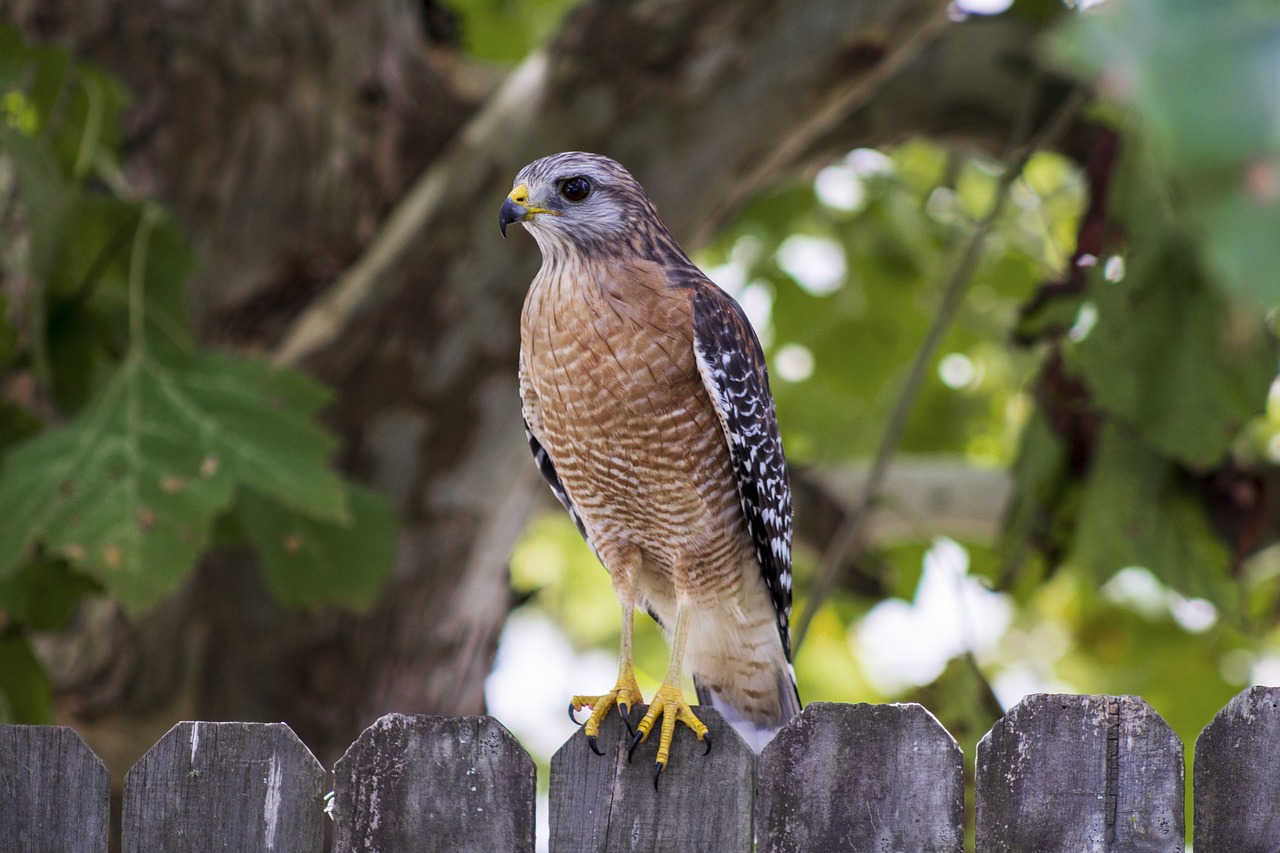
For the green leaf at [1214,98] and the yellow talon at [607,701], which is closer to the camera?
the green leaf at [1214,98]

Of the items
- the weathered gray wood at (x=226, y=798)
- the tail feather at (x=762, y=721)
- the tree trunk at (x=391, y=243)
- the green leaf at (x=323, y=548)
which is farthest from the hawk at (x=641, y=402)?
the tree trunk at (x=391, y=243)

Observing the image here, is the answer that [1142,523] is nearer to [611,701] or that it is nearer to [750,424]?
[750,424]

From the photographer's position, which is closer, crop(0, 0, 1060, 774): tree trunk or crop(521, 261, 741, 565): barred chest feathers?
crop(521, 261, 741, 565): barred chest feathers

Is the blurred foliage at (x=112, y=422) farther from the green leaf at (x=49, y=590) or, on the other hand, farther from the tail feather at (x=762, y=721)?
the tail feather at (x=762, y=721)

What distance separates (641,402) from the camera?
101 inches

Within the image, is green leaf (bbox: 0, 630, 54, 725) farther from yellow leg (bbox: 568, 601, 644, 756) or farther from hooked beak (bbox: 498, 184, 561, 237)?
hooked beak (bbox: 498, 184, 561, 237)

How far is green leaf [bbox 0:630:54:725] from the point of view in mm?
3277

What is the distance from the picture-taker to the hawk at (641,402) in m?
2.56

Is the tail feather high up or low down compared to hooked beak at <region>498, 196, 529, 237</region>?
down

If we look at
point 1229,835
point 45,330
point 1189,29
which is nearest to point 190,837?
point 1229,835

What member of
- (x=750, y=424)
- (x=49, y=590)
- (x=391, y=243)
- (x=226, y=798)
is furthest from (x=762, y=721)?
(x=391, y=243)

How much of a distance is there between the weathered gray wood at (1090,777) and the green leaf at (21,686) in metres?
2.46

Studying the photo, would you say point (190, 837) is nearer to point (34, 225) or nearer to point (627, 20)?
point (34, 225)

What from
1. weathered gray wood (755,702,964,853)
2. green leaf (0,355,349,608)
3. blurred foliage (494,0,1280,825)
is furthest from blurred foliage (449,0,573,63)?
weathered gray wood (755,702,964,853)
